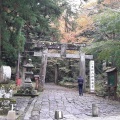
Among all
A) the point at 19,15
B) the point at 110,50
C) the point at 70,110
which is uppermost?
the point at 19,15

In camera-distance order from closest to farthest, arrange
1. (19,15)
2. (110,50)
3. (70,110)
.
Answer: (70,110) < (19,15) < (110,50)

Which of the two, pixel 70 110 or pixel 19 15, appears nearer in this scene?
pixel 70 110

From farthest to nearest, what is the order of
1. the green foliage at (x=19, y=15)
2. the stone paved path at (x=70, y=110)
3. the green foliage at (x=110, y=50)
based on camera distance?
the green foliage at (x=110, y=50) < the green foliage at (x=19, y=15) < the stone paved path at (x=70, y=110)

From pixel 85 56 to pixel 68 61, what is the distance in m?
8.75

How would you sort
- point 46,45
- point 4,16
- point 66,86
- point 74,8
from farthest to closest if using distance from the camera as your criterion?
1. point 66,86
2. point 74,8
3. point 46,45
4. point 4,16

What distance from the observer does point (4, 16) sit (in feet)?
43.2

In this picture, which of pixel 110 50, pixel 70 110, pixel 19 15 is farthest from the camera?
pixel 110 50

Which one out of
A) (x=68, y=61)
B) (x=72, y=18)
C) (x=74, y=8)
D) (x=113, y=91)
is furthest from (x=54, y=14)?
(x=68, y=61)

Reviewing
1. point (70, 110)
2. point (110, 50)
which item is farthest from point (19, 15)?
point (70, 110)

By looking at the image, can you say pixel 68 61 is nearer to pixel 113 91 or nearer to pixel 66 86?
pixel 66 86

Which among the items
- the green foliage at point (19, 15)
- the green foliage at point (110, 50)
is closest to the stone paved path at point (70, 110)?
the green foliage at point (110, 50)

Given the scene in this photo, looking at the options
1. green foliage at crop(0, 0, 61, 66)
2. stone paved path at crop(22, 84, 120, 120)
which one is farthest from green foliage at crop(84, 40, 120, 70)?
green foliage at crop(0, 0, 61, 66)

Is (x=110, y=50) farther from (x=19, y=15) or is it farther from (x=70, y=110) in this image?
(x=19, y=15)

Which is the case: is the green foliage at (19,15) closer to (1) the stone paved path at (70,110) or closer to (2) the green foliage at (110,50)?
(2) the green foliage at (110,50)
